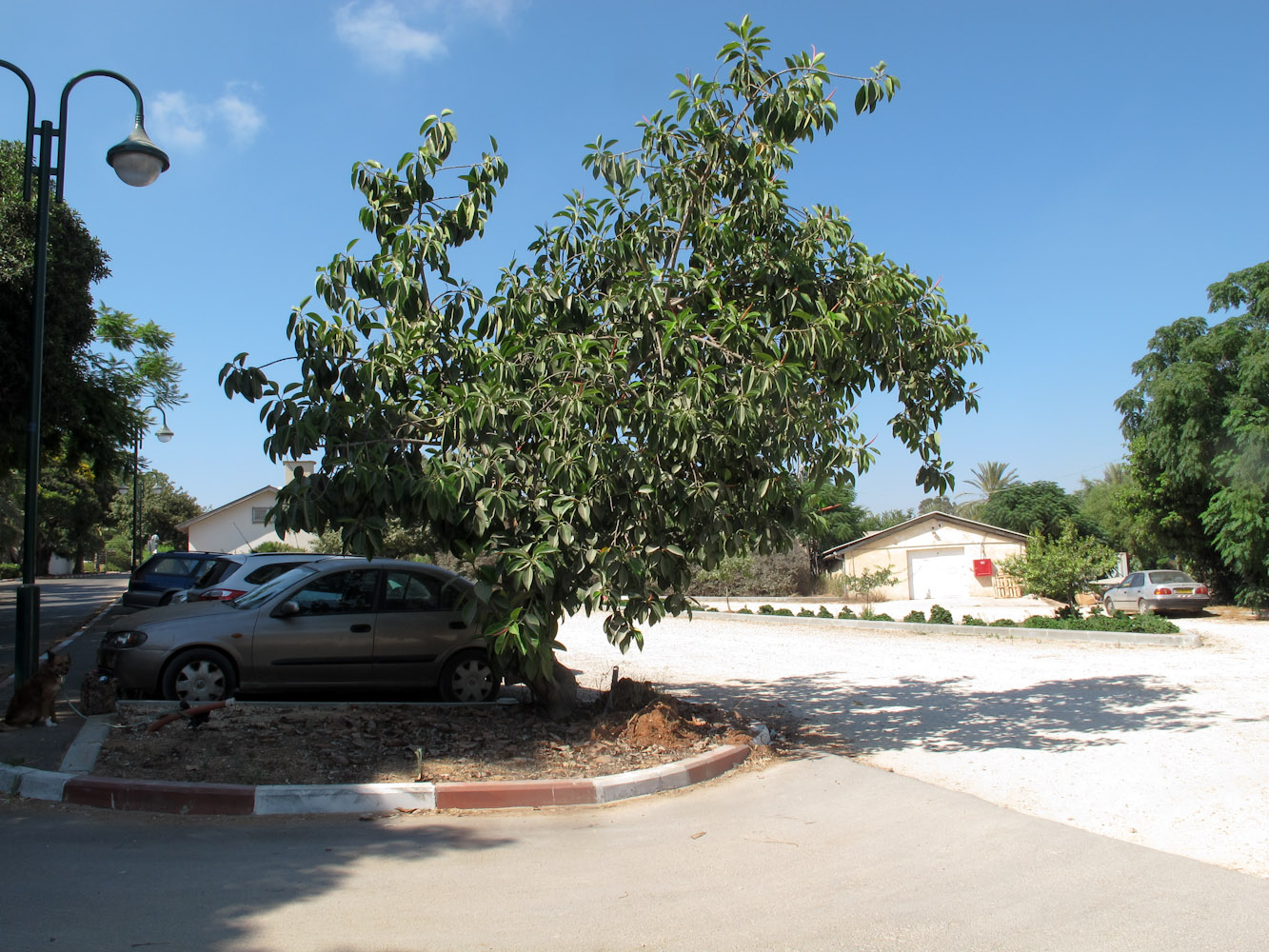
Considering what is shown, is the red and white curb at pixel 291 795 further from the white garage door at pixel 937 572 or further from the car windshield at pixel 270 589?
the white garage door at pixel 937 572

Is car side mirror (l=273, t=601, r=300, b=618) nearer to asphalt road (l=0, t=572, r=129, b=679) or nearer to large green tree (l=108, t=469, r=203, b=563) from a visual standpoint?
asphalt road (l=0, t=572, r=129, b=679)

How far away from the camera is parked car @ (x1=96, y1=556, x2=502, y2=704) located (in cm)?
845

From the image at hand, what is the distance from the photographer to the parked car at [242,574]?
457 inches

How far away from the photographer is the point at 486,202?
25.9 ft

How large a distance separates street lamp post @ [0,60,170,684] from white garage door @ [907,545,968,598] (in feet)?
124

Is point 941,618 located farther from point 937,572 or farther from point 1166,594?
point 937,572

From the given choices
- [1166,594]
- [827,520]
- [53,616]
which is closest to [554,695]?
[827,520]

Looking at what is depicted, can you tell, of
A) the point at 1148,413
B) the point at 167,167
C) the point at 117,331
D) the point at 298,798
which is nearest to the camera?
the point at 298,798

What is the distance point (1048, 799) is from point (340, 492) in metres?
5.71

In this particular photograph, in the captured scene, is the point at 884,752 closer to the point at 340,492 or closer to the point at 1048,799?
the point at 1048,799

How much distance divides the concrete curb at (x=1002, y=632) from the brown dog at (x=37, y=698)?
668 inches

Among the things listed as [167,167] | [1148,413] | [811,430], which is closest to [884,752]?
[811,430]

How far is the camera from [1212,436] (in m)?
24.1

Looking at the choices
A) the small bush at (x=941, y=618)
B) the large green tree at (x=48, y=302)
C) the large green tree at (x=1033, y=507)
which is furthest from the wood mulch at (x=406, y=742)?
the large green tree at (x=1033, y=507)
